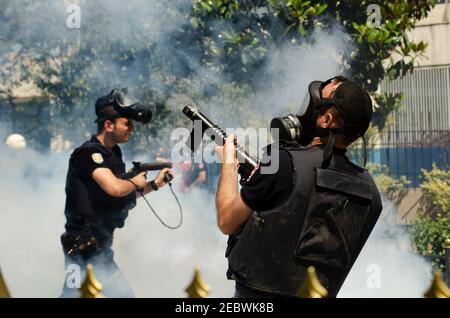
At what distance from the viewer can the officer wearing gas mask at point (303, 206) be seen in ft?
9.71

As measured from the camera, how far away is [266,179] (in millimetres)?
2922

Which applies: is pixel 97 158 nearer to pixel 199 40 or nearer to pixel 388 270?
pixel 199 40

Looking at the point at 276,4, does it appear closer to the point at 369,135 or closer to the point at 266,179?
the point at 369,135

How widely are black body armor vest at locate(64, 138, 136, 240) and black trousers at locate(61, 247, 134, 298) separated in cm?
14

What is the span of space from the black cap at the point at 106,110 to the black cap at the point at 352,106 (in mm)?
3137

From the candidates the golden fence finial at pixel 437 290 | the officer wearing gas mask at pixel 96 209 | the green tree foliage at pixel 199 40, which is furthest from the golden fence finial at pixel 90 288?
the green tree foliage at pixel 199 40

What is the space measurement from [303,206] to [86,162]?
9.15 feet

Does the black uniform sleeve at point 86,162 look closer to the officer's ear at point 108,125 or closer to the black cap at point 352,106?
the officer's ear at point 108,125

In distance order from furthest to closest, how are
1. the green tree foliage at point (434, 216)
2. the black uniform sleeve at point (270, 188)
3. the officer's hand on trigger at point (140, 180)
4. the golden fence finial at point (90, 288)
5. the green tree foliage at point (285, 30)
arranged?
1. the green tree foliage at point (434, 216)
2. the green tree foliage at point (285, 30)
3. the officer's hand on trigger at point (140, 180)
4. the black uniform sleeve at point (270, 188)
5. the golden fence finial at point (90, 288)
